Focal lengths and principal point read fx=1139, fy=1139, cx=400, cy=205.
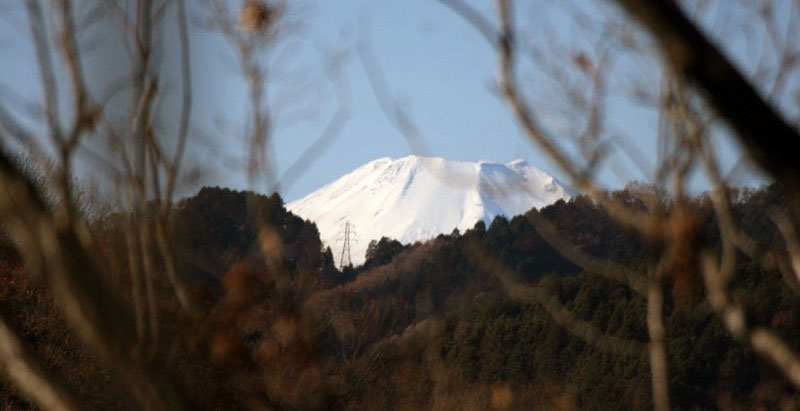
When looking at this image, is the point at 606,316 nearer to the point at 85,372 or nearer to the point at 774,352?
the point at 85,372

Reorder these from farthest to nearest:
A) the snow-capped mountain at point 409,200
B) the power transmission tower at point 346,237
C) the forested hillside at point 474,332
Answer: the power transmission tower at point 346,237, the forested hillside at point 474,332, the snow-capped mountain at point 409,200

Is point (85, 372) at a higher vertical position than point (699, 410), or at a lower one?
higher

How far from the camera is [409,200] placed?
52500 millimetres

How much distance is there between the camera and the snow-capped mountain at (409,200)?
359 centimetres

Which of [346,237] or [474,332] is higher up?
[346,237]

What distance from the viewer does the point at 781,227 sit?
2973 mm

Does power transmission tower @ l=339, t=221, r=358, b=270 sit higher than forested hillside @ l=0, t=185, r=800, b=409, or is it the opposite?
power transmission tower @ l=339, t=221, r=358, b=270

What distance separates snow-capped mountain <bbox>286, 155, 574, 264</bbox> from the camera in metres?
3.59

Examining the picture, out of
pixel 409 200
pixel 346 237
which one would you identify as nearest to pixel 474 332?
pixel 346 237

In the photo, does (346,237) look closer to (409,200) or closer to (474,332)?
(474,332)

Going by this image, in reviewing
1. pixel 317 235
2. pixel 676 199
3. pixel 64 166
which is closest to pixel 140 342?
pixel 64 166

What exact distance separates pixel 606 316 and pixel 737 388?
459 centimetres

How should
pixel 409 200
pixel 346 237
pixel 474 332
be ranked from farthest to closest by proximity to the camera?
pixel 409 200 < pixel 474 332 < pixel 346 237

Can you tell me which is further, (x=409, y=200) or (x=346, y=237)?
(x=409, y=200)
